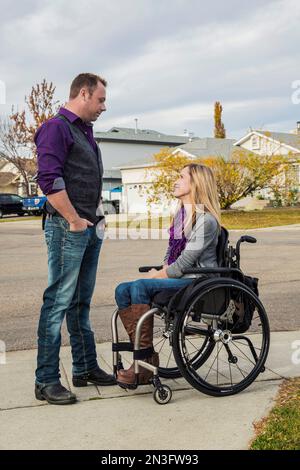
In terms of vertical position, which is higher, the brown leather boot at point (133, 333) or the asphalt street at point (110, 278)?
the brown leather boot at point (133, 333)

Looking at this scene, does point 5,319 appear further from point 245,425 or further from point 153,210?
point 153,210

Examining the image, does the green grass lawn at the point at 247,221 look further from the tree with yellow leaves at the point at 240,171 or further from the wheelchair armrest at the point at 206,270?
the wheelchair armrest at the point at 206,270

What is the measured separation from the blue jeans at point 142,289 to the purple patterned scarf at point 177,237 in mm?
310

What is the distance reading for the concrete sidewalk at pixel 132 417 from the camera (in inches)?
131

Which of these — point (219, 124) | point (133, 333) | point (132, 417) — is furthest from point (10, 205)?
point (132, 417)

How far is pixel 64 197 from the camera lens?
3916 millimetres

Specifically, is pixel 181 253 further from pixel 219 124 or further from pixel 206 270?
pixel 219 124

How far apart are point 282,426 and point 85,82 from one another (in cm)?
258

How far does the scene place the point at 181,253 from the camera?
4.31m

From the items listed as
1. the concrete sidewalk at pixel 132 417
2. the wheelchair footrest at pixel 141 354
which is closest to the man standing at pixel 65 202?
the concrete sidewalk at pixel 132 417

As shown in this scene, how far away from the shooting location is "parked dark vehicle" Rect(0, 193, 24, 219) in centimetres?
4386

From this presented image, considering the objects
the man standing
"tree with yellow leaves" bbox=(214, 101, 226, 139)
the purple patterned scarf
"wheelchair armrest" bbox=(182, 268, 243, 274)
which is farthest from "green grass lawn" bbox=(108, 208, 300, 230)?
"tree with yellow leaves" bbox=(214, 101, 226, 139)

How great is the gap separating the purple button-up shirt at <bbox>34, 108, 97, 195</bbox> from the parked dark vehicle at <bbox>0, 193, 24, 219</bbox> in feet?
134

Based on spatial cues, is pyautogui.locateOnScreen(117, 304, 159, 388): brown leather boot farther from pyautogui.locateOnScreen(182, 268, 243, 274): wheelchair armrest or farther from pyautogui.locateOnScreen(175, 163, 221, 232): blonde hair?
pyautogui.locateOnScreen(175, 163, 221, 232): blonde hair
